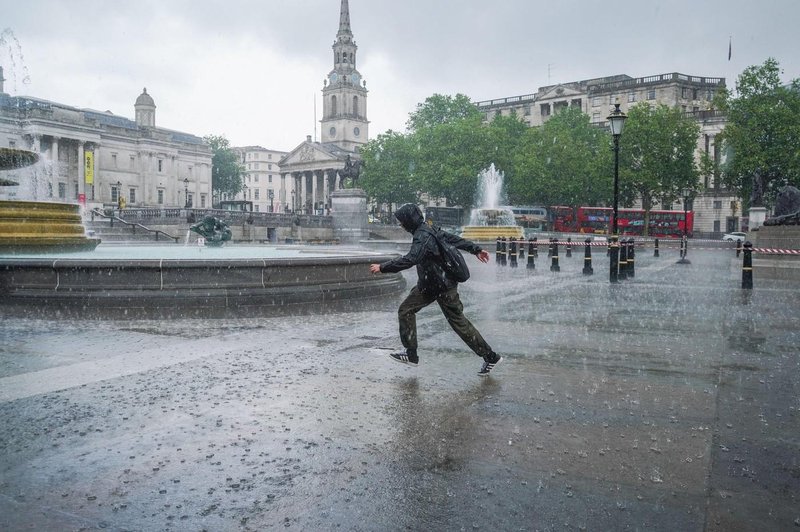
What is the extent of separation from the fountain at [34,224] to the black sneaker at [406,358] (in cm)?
994

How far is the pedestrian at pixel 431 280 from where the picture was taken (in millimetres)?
6000

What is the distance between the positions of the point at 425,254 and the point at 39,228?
10.7m

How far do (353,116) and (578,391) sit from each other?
125 metres

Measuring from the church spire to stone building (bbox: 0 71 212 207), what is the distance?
127 ft

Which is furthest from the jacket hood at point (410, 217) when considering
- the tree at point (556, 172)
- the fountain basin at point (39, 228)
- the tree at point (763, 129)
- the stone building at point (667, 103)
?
the stone building at point (667, 103)

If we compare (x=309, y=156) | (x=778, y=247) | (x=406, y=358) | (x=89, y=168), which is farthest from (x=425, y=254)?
(x=309, y=156)

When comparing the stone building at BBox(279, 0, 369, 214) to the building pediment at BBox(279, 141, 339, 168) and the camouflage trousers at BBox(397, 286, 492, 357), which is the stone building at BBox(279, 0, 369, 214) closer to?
the building pediment at BBox(279, 141, 339, 168)

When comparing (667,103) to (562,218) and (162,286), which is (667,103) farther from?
(162,286)

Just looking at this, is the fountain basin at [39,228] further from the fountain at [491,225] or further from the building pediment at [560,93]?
the building pediment at [560,93]

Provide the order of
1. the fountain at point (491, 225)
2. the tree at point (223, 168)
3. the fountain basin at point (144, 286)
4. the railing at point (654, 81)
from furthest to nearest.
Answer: the tree at point (223, 168) → the railing at point (654, 81) → the fountain at point (491, 225) → the fountain basin at point (144, 286)

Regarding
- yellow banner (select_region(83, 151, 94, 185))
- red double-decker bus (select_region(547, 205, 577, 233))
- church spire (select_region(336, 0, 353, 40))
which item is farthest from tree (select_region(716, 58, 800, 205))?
church spire (select_region(336, 0, 353, 40))

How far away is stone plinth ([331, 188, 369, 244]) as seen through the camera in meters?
50.8

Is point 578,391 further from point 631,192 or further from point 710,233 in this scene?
point 710,233

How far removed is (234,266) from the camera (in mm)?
10820
